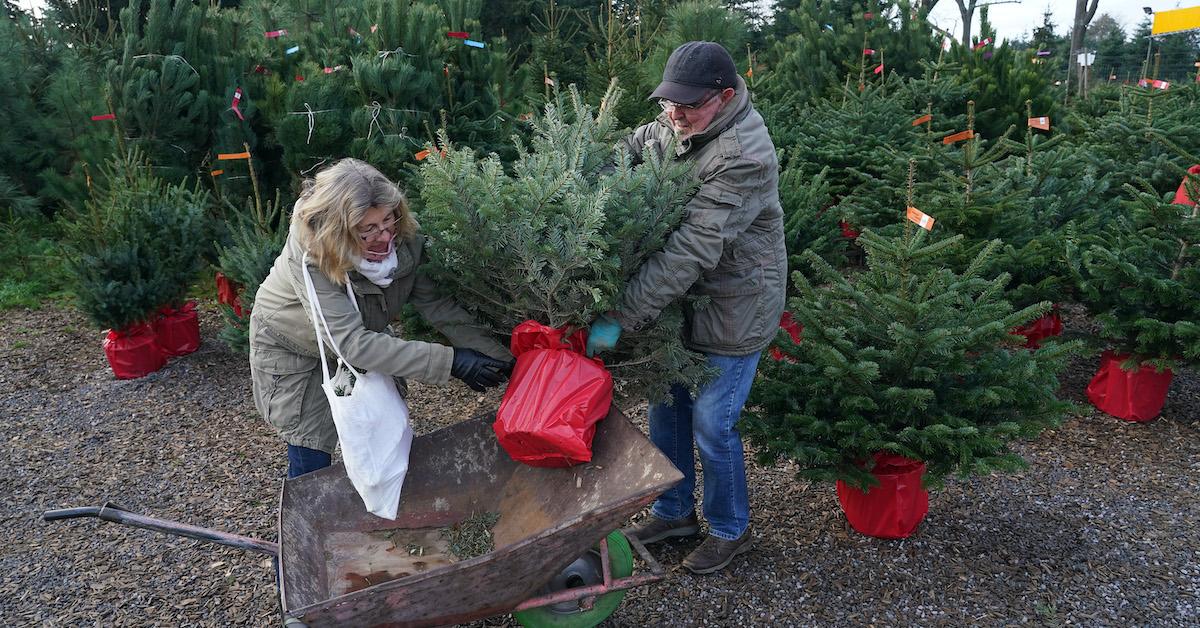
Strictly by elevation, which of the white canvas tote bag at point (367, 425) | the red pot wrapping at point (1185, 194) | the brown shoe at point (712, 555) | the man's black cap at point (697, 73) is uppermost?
the man's black cap at point (697, 73)

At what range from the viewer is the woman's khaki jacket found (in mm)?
2553

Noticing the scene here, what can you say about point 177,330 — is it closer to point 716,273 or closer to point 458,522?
point 458,522

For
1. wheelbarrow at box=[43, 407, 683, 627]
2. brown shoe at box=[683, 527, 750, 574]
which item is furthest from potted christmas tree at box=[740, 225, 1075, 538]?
wheelbarrow at box=[43, 407, 683, 627]

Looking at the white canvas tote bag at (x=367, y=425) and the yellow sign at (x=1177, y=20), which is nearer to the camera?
the white canvas tote bag at (x=367, y=425)

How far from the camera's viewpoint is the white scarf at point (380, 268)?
2533 mm

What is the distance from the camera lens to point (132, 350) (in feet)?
18.0

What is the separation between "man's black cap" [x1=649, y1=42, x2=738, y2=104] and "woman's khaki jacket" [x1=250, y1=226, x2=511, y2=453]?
3.34 feet

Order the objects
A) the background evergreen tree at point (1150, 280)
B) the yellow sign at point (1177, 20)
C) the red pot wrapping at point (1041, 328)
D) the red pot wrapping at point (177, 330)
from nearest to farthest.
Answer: the background evergreen tree at point (1150, 280), the red pot wrapping at point (1041, 328), the red pot wrapping at point (177, 330), the yellow sign at point (1177, 20)

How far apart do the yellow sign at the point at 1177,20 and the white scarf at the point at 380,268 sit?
445 inches

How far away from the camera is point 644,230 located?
2.61 meters

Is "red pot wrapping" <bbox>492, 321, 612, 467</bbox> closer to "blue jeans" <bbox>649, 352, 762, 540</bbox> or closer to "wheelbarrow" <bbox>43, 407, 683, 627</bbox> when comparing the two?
"wheelbarrow" <bbox>43, 407, 683, 627</bbox>

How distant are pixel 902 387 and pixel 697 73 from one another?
154 centimetres

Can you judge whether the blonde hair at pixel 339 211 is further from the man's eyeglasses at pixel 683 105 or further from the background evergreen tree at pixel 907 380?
the background evergreen tree at pixel 907 380

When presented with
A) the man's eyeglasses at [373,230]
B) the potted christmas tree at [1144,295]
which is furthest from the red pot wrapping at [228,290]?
the potted christmas tree at [1144,295]
